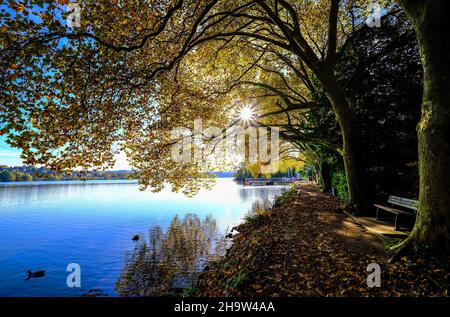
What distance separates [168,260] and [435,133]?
A: 13.0m

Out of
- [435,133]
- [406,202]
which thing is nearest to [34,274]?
[406,202]

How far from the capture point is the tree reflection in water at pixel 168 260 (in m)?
9.96

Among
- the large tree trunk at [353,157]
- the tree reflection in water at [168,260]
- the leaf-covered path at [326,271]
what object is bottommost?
the tree reflection in water at [168,260]

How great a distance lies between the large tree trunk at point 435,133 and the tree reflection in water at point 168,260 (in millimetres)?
8250

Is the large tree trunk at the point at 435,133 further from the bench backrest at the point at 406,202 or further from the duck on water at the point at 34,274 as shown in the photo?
the duck on water at the point at 34,274

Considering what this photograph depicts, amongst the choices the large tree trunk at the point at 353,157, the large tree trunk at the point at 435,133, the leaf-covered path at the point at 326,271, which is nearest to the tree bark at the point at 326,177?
the large tree trunk at the point at 353,157

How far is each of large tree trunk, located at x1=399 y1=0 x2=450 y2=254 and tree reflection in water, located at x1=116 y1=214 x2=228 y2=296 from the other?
8.25 m

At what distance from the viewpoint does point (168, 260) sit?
43.7 ft

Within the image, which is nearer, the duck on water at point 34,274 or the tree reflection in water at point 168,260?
the tree reflection in water at point 168,260

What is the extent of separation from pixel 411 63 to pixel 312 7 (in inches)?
287

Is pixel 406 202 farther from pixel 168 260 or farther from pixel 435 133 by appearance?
pixel 168 260

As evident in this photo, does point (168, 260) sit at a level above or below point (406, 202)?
below

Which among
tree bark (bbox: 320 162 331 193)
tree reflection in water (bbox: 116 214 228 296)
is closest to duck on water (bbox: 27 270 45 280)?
tree reflection in water (bbox: 116 214 228 296)

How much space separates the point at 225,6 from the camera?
1188cm
